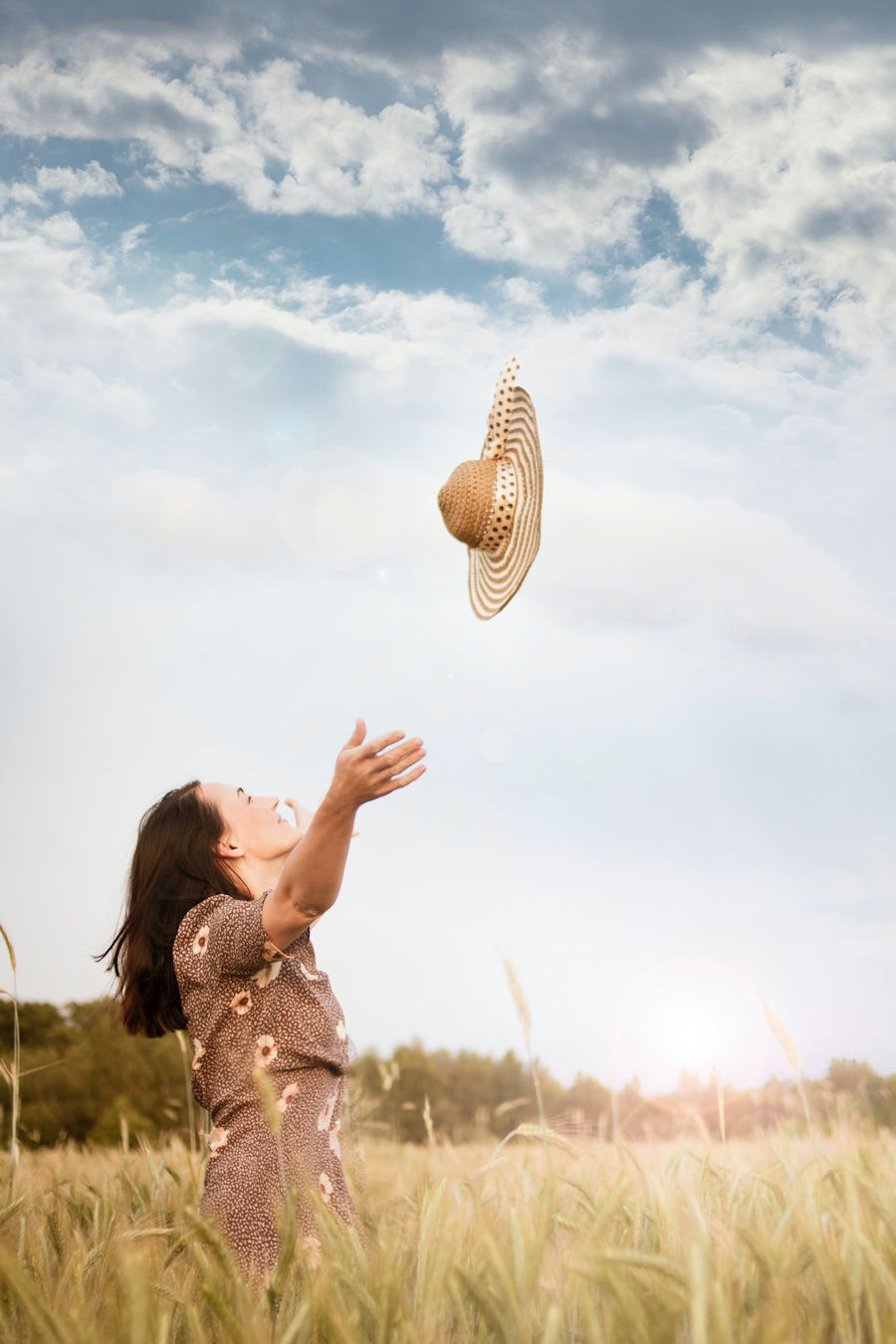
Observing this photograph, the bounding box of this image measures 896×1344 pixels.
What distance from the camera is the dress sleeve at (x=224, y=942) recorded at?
2705mm

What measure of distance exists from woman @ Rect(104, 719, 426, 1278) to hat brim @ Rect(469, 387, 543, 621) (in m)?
1.18

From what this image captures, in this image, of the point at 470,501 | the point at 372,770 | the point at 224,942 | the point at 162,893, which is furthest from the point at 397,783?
the point at 470,501

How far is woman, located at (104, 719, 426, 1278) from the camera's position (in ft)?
8.08

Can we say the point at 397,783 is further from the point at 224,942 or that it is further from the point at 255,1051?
the point at 255,1051

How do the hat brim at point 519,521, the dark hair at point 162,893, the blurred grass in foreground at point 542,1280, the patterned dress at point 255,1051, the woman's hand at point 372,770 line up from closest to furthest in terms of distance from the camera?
the blurred grass in foreground at point 542,1280, the woman's hand at point 372,770, the patterned dress at point 255,1051, the dark hair at point 162,893, the hat brim at point 519,521

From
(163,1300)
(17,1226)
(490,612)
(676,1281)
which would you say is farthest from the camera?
(490,612)

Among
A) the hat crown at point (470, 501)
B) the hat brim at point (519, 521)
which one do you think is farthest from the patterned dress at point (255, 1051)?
the hat crown at point (470, 501)

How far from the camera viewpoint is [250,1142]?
2.87 meters

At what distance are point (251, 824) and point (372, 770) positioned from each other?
1.28 m

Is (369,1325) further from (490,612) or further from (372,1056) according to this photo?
(372,1056)

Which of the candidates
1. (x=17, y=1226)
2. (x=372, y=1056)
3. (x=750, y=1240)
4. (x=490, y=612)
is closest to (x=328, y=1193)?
(x=17, y=1226)

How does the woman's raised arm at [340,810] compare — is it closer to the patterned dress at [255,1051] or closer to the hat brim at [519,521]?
the patterned dress at [255,1051]

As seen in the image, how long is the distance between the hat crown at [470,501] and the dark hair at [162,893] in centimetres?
141

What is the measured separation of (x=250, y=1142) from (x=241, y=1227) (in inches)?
9.2
